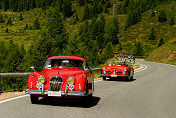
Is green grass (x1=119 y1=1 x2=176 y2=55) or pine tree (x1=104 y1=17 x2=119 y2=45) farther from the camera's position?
pine tree (x1=104 y1=17 x2=119 y2=45)

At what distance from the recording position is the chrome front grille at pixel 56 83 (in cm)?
727

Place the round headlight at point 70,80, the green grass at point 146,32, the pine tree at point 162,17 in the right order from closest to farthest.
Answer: the round headlight at point 70,80, the green grass at point 146,32, the pine tree at point 162,17

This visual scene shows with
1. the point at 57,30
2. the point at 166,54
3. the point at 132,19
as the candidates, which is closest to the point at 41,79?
the point at 166,54

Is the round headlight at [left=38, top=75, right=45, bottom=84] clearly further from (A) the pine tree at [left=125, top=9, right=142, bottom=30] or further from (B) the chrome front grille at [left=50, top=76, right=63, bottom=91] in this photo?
(A) the pine tree at [left=125, top=9, right=142, bottom=30]

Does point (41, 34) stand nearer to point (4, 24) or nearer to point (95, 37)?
point (95, 37)

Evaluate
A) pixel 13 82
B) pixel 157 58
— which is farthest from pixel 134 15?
pixel 13 82

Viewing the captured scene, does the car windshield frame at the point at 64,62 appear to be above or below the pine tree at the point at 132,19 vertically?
below

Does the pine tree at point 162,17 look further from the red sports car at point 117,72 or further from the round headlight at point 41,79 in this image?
the round headlight at point 41,79

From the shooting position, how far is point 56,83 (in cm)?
732

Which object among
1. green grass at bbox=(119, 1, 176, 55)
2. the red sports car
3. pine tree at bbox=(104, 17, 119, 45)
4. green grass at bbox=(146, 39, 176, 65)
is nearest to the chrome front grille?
the red sports car

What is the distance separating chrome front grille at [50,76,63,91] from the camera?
23.8 feet

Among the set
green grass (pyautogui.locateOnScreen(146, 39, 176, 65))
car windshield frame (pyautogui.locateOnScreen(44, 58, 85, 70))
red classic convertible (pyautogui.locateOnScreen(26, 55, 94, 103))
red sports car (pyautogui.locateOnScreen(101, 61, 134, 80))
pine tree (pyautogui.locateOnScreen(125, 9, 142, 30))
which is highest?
pine tree (pyautogui.locateOnScreen(125, 9, 142, 30))

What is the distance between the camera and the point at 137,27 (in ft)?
478

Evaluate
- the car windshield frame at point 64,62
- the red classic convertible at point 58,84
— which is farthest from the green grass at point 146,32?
the red classic convertible at point 58,84
